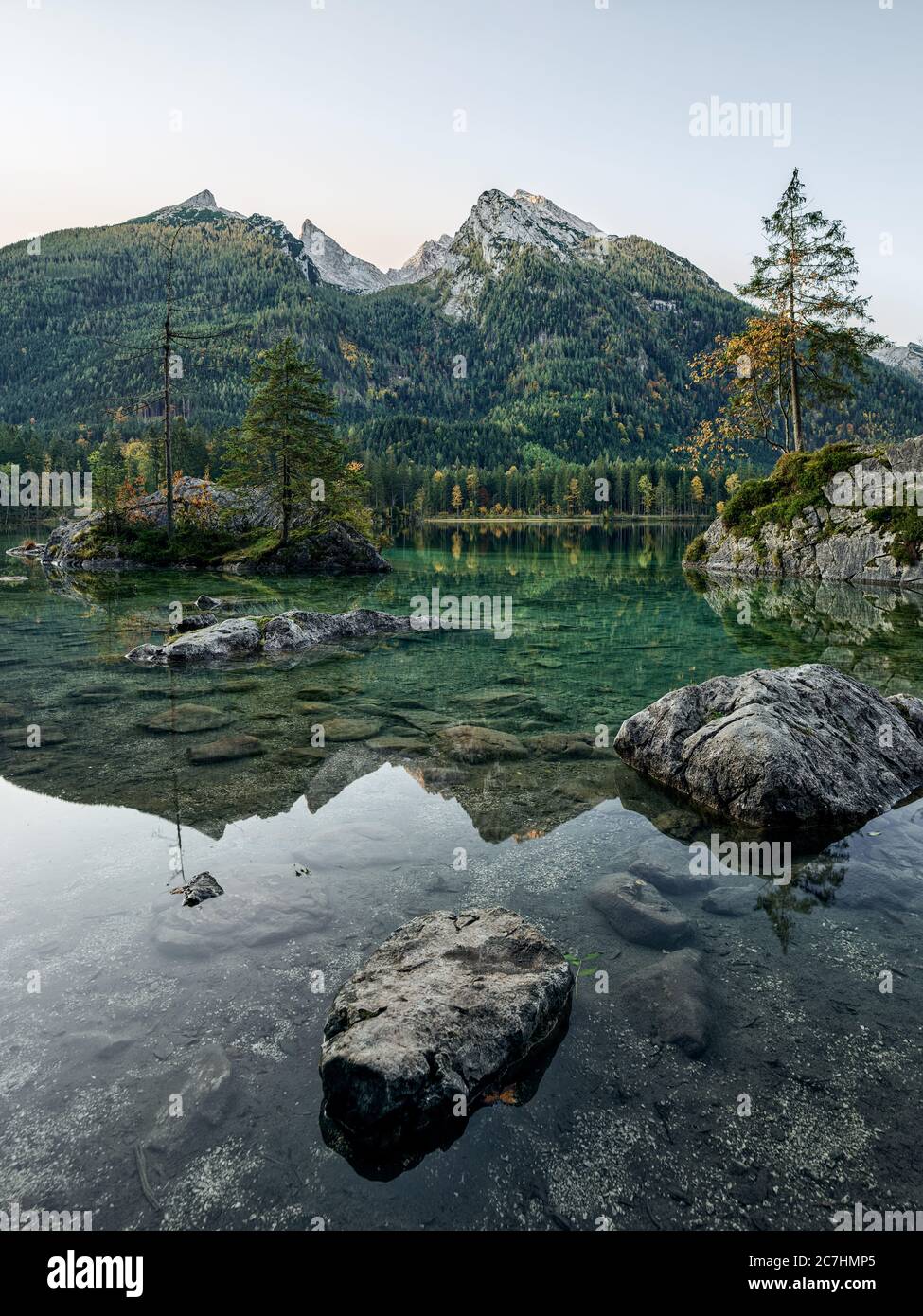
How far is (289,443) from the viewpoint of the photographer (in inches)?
1732

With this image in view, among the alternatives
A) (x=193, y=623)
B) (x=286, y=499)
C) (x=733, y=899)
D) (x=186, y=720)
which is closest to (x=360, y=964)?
(x=733, y=899)

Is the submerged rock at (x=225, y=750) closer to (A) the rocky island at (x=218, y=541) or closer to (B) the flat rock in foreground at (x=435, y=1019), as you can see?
(B) the flat rock in foreground at (x=435, y=1019)

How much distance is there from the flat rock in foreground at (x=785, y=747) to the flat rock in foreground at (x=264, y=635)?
12.6 meters

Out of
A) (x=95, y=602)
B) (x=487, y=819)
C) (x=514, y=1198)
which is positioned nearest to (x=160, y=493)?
(x=95, y=602)

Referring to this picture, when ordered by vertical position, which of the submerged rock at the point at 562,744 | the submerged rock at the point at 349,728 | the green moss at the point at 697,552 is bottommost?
the submerged rock at the point at 562,744

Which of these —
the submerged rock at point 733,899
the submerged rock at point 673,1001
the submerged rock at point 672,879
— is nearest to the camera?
the submerged rock at point 673,1001

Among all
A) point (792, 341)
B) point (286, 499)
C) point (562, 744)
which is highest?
point (792, 341)

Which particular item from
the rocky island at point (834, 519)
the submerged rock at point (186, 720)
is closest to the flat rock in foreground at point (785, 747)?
the submerged rock at point (186, 720)

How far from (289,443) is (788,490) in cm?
3347

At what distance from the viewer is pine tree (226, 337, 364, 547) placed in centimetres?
4350

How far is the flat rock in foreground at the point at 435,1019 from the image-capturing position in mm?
4473

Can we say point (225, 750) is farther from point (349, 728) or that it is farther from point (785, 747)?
point (785, 747)

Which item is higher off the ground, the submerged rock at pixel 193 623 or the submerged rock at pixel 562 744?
the submerged rock at pixel 193 623

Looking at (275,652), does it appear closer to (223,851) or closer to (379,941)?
(223,851)
